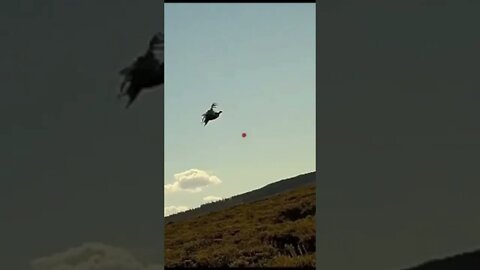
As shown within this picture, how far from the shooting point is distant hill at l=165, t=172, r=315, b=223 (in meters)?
5.48
